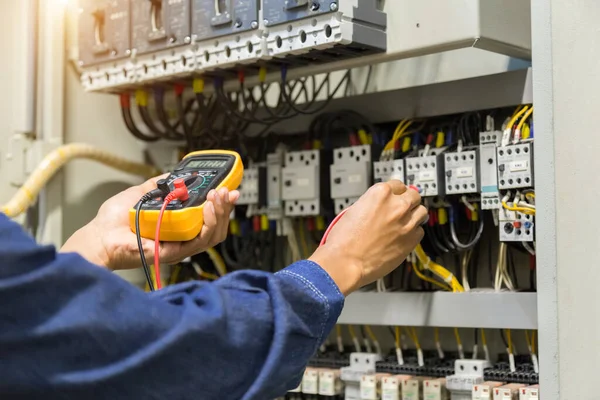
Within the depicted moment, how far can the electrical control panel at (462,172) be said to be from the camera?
1.57 meters

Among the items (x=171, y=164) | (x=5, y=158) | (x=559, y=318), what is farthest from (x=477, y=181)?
(x=5, y=158)

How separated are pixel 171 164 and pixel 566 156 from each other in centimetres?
118

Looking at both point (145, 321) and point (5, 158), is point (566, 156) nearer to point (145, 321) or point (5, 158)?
point (145, 321)

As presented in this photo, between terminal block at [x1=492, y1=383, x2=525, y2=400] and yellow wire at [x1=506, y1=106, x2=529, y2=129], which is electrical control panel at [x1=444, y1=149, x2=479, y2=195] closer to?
yellow wire at [x1=506, y1=106, x2=529, y2=129]

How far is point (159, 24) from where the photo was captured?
5.88ft

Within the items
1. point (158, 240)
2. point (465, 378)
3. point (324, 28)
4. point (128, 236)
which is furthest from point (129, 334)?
point (465, 378)

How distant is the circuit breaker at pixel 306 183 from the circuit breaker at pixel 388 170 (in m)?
0.15

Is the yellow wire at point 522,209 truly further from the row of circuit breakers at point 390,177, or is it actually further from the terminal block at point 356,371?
→ the terminal block at point 356,371

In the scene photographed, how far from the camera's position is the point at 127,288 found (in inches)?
30.7

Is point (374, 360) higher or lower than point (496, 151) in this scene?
lower

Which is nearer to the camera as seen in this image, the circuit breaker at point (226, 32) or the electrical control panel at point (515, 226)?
the electrical control panel at point (515, 226)

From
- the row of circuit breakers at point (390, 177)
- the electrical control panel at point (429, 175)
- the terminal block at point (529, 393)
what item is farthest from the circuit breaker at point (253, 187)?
the terminal block at point (529, 393)

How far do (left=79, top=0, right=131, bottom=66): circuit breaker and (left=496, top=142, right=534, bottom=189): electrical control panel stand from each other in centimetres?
92

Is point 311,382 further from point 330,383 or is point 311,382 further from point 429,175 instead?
point 429,175
